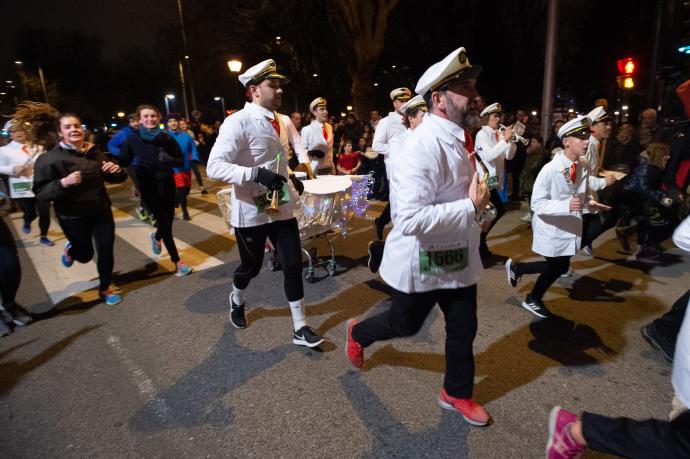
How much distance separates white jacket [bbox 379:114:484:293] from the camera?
2.25 m

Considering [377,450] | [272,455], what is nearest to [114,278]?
[272,455]

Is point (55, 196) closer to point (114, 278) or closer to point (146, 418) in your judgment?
point (114, 278)

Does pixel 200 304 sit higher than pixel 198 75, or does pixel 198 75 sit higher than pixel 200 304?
pixel 198 75

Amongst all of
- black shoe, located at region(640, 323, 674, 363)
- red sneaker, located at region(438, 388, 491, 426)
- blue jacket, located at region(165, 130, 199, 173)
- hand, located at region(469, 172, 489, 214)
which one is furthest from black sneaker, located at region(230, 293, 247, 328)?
blue jacket, located at region(165, 130, 199, 173)

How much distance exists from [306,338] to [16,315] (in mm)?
3114

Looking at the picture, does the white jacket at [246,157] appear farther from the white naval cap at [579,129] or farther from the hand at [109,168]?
the white naval cap at [579,129]

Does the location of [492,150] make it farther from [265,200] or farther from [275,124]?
[265,200]

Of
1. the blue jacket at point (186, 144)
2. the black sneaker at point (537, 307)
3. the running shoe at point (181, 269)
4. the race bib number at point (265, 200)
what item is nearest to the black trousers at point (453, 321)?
the race bib number at point (265, 200)

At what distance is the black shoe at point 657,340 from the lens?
3389 mm

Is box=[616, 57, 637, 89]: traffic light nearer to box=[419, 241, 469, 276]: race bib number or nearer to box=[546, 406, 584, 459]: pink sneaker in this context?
box=[419, 241, 469, 276]: race bib number

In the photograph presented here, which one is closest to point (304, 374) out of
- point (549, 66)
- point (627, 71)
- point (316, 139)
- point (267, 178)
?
point (267, 178)

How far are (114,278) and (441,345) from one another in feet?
14.3

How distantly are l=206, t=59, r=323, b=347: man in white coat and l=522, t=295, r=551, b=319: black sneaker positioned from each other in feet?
6.82

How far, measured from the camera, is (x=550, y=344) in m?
3.66
